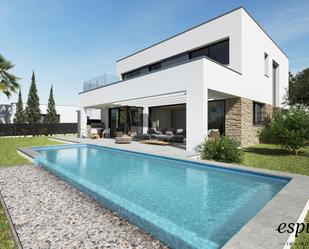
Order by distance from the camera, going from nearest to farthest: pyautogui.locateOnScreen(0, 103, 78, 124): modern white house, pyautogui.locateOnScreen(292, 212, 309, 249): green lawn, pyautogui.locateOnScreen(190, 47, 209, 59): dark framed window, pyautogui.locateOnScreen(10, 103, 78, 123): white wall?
pyautogui.locateOnScreen(292, 212, 309, 249): green lawn < pyautogui.locateOnScreen(190, 47, 209, 59): dark framed window < pyautogui.locateOnScreen(0, 103, 78, 124): modern white house < pyautogui.locateOnScreen(10, 103, 78, 123): white wall

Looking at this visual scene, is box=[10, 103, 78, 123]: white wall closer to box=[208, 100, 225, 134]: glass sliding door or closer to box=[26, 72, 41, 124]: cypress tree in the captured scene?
box=[26, 72, 41, 124]: cypress tree

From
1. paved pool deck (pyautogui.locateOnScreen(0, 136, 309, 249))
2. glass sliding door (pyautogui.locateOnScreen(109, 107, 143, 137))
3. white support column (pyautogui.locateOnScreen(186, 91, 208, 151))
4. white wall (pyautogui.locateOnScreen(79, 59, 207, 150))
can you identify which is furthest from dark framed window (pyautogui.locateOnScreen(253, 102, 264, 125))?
paved pool deck (pyautogui.locateOnScreen(0, 136, 309, 249))

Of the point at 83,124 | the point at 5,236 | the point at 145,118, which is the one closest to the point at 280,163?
the point at 5,236

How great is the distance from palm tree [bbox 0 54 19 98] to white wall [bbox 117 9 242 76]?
12.6 metres

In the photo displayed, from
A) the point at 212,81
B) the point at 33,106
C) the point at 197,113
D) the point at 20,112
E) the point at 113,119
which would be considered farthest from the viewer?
the point at 33,106

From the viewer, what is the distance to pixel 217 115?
18.0 meters

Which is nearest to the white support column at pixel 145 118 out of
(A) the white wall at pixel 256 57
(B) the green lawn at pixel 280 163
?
(A) the white wall at pixel 256 57

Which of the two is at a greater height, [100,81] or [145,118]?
[100,81]

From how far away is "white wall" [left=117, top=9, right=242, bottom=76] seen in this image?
15.8m

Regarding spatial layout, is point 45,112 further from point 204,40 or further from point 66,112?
point 204,40

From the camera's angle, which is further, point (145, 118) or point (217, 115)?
point (145, 118)

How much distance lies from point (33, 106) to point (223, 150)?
125 ft

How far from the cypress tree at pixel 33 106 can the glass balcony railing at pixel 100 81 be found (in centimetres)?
1945

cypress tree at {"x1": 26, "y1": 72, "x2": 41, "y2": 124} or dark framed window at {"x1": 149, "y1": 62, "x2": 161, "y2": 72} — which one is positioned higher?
dark framed window at {"x1": 149, "y1": 62, "x2": 161, "y2": 72}
